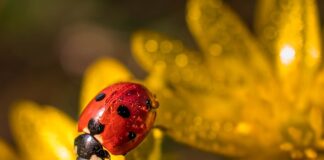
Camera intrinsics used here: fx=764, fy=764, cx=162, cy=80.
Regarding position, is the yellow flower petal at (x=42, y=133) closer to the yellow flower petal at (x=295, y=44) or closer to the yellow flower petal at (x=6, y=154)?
the yellow flower petal at (x=6, y=154)

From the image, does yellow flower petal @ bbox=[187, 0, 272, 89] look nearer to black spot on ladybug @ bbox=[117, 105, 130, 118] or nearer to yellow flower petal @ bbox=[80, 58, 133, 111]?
yellow flower petal @ bbox=[80, 58, 133, 111]

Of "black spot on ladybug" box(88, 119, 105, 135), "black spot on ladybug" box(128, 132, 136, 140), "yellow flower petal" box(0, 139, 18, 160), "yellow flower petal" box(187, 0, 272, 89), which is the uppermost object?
"yellow flower petal" box(187, 0, 272, 89)

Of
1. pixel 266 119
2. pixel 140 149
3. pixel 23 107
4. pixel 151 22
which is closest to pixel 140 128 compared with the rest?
pixel 140 149

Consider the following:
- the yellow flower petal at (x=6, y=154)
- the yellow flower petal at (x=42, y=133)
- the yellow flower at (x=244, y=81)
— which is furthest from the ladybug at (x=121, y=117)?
the yellow flower petal at (x=6, y=154)

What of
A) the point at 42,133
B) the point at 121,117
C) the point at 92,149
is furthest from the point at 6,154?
the point at 121,117

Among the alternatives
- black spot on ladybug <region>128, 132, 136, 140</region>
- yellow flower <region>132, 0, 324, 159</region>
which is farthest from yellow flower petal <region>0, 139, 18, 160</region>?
black spot on ladybug <region>128, 132, 136, 140</region>

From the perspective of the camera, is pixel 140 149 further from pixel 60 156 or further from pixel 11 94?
pixel 11 94
